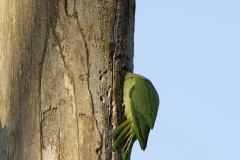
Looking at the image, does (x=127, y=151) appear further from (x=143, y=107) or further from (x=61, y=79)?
(x=61, y=79)

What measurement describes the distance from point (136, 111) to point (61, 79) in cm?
47

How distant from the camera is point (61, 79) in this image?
2.88 meters

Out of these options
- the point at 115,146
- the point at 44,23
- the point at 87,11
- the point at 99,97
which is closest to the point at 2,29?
the point at 44,23

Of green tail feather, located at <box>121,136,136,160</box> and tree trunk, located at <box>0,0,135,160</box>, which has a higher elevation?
tree trunk, located at <box>0,0,135,160</box>

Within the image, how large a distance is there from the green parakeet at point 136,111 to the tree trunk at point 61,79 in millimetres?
51

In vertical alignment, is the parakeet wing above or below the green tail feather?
above

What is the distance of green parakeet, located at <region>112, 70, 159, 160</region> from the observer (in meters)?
2.98

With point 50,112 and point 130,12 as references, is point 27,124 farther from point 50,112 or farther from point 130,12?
point 130,12

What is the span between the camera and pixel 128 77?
9.97 ft

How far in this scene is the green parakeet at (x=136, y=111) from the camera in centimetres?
298

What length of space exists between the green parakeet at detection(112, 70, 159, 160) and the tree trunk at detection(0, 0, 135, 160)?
0.05m

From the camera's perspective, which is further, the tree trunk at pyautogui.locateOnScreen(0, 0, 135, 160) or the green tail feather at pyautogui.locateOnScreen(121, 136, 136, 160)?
the green tail feather at pyautogui.locateOnScreen(121, 136, 136, 160)

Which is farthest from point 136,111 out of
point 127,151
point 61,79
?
point 61,79

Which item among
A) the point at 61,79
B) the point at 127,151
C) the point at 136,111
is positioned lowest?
the point at 127,151
